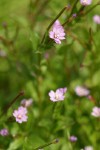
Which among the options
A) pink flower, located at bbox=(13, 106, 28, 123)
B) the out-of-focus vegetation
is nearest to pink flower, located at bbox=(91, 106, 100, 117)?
the out-of-focus vegetation

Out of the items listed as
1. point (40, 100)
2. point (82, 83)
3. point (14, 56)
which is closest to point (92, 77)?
point (82, 83)

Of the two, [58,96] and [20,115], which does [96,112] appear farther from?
[20,115]

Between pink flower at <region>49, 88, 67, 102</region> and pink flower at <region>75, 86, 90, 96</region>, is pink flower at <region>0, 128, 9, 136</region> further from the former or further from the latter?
A: pink flower at <region>75, 86, 90, 96</region>

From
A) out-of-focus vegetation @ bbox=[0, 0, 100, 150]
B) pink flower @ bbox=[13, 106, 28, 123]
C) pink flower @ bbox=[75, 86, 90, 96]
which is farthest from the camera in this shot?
pink flower @ bbox=[75, 86, 90, 96]

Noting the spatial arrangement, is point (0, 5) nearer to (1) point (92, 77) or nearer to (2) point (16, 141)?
(1) point (92, 77)

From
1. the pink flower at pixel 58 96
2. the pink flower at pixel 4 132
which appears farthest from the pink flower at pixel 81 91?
the pink flower at pixel 4 132

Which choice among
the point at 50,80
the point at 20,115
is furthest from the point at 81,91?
the point at 20,115

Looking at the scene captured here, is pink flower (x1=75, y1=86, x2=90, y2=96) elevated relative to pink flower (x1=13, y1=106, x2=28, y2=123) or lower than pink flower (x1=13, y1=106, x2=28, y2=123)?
lower
